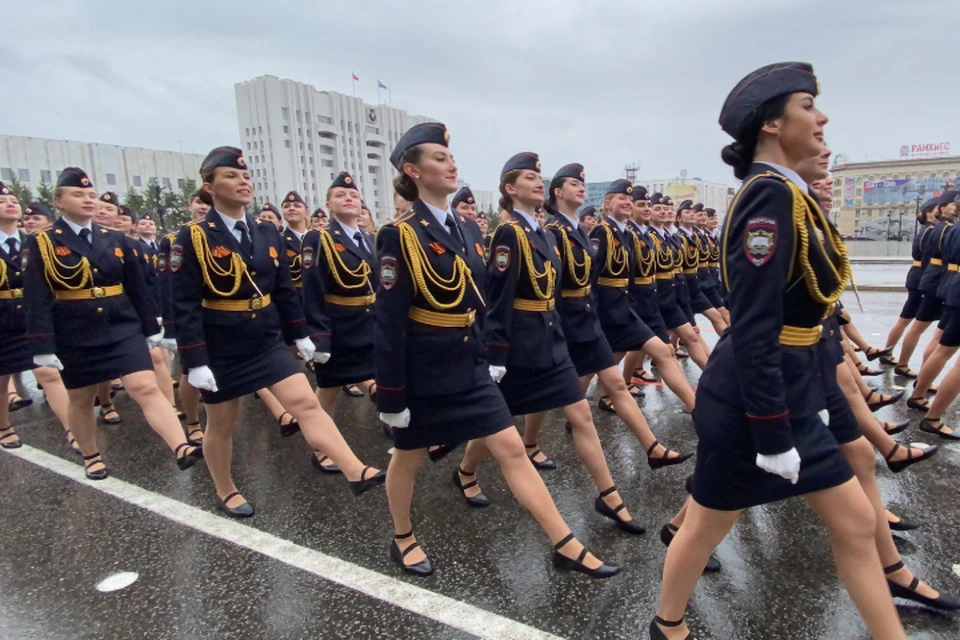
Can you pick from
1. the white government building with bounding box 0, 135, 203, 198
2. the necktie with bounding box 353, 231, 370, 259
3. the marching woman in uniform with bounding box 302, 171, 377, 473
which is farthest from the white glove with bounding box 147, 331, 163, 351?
the white government building with bounding box 0, 135, 203, 198

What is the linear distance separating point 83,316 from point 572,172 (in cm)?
343

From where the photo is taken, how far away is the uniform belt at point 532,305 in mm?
3369

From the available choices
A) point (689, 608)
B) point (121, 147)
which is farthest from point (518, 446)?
point (121, 147)

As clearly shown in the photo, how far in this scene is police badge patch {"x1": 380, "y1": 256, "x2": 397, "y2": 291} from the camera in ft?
8.95

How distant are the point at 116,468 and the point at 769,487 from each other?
4408 mm

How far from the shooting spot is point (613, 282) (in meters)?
4.56

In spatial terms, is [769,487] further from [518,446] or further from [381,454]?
[381,454]

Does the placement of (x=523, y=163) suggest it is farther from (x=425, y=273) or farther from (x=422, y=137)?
(x=425, y=273)

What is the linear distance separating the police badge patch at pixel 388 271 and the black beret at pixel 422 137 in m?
0.51

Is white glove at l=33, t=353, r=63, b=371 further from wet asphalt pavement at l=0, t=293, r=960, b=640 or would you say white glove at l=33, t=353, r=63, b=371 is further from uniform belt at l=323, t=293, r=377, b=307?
uniform belt at l=323, t=293, r=377, b=307

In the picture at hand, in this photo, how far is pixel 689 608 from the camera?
8.34 feet

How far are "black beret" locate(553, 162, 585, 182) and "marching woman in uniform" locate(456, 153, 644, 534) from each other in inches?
22.7

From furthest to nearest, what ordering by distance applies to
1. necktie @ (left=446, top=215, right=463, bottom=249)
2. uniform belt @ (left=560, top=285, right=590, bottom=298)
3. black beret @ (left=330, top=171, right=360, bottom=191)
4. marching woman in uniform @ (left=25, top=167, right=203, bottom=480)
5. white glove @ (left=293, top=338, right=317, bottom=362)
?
1. black beret @ (left=330, top=171, right=360, bottom=191)
2. marching woman in uniform @ (left=25, top=167, right=203, bottom=480)
3. white glove @ (left=293, top=338, right=317, bottom=362)
4. uniform belt @ (left=560, top=285, right=590, bottom=298)
5. necktie @ (left=446, top=215, right=463, bottom=249)

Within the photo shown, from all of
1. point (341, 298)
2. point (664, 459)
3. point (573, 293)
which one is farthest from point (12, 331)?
point (664, 459)
